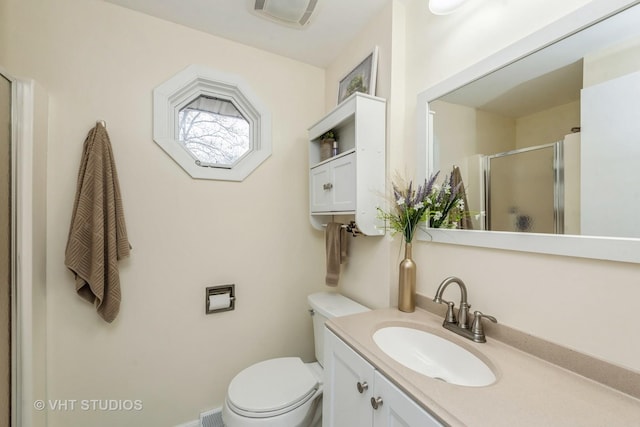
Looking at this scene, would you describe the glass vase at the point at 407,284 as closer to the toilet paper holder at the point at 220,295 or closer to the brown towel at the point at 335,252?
the brown towel at the point at 335,252

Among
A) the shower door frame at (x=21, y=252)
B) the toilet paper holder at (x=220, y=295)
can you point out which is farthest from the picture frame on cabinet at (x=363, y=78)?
the shower door frame at (x=21, y=252)

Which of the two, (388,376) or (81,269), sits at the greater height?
(81,269)

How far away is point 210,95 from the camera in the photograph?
1.56m

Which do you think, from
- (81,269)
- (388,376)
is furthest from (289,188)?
(388,376)

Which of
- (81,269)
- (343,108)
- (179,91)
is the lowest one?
(81,269)

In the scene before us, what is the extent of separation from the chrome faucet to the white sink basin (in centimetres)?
6

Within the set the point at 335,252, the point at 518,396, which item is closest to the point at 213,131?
the point at 335,252

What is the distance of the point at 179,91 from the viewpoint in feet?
4.70

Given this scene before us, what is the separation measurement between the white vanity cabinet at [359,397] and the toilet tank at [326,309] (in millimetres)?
312

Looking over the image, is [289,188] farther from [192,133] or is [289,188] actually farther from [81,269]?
[81,269]

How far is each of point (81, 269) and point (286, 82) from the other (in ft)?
5.17

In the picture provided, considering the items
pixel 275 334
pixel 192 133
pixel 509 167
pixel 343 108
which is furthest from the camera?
pixel 275 334

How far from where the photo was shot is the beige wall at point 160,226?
1197mm

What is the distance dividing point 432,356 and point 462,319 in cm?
19
